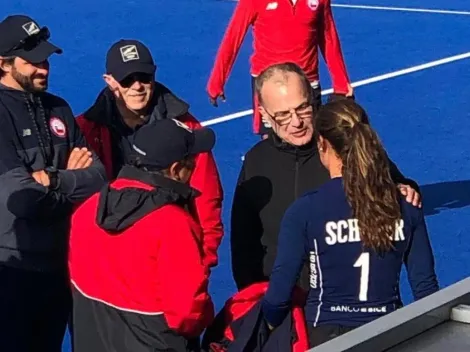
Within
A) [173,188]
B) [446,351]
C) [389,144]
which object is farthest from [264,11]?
[446,351]

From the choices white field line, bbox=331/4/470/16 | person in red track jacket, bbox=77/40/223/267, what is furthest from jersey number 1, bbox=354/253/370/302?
white field line, bbox=331/4/470/16

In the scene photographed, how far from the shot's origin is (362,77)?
13.7 meters

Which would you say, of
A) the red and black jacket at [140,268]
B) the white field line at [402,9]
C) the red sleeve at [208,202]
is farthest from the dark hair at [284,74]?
the white field line at [402,9]

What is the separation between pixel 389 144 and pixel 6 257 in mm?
6446

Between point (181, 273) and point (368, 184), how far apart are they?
0.76 metres

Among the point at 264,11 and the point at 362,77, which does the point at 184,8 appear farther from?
the point at 264,11

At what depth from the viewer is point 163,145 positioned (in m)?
4.09

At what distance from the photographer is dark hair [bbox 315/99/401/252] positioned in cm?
395

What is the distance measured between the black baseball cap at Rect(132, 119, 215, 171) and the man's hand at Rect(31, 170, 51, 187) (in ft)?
2.56

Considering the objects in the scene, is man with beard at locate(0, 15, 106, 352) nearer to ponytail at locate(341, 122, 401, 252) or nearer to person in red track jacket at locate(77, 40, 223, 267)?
person in red track jacket at locate(77, 40, 223, 267)

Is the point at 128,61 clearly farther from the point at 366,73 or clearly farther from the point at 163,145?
the point at 366,73

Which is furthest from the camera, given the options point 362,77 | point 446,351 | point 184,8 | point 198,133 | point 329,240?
point 184,8

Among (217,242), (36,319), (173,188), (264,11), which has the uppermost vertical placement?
(264,11)

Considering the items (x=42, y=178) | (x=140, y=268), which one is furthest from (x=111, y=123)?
(x=140, y=268)
